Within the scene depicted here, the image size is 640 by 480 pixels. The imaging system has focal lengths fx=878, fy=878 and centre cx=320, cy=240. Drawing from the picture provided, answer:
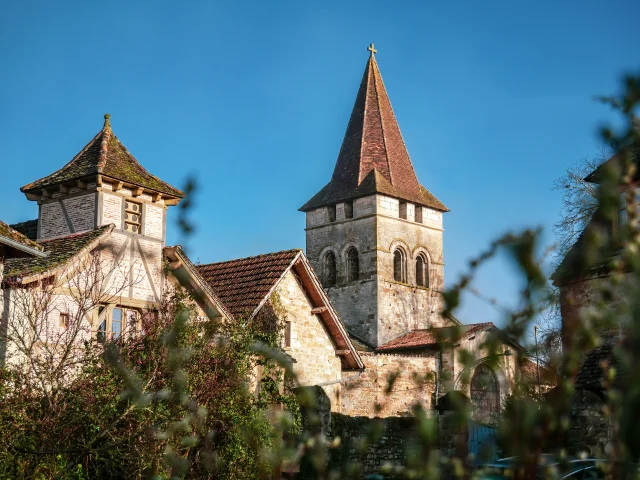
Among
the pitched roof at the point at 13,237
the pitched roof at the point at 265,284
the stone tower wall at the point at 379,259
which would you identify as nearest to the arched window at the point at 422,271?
the stone tower wall at the point at 379,259

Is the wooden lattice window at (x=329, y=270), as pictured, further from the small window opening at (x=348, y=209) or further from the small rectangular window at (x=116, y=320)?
the small rectangular window at (x=116, y=320)

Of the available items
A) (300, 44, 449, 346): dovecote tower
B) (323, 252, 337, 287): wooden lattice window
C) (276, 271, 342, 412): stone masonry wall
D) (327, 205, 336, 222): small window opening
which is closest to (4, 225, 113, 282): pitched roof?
(276, 271, 342, 412): stone masonry wall

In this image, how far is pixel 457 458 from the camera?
2.25m

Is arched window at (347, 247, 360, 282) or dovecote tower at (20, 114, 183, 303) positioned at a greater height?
arched window at (347, 247, 360, 282)

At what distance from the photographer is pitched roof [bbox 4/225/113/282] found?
14.4 metres

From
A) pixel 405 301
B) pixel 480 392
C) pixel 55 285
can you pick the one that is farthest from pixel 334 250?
pixel 55 285

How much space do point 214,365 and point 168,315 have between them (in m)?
1.30

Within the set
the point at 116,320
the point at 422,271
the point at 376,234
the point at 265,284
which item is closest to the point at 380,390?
the point at 265,284

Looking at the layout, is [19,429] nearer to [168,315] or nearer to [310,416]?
[168,315]

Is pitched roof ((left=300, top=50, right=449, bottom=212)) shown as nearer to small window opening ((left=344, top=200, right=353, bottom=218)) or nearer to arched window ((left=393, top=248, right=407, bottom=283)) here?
small window opening ((left=344, top=200, right=353, bottom=218))

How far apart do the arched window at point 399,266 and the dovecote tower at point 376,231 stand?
5cm

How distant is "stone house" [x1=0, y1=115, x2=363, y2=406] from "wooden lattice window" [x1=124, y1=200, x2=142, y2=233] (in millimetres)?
20

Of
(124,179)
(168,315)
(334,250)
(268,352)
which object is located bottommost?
(268,352)

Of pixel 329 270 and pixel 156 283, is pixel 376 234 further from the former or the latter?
pixel 156 283
